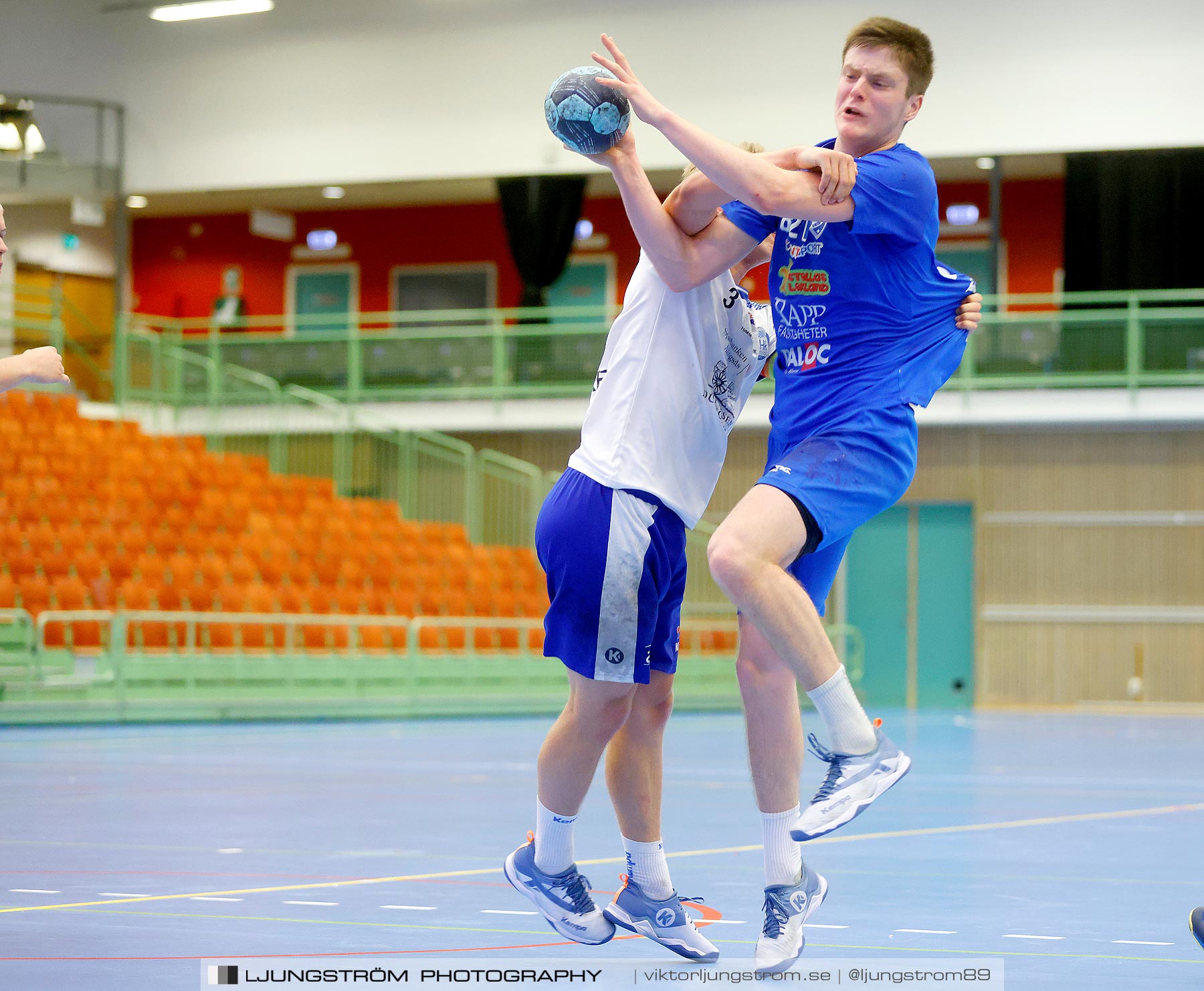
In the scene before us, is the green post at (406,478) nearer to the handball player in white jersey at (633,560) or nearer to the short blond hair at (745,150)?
the short blond hair at (745,150)

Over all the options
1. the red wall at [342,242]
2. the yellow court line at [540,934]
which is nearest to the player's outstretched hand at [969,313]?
the yellow court line at [540,934]

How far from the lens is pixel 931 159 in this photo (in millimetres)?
21828

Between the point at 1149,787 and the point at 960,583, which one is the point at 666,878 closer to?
the point at 1149,787

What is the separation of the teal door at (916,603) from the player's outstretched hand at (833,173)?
18071mm

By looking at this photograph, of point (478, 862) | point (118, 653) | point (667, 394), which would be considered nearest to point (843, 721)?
point (667, 394)

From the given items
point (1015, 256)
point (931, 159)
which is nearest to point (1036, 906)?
point (931, 159)

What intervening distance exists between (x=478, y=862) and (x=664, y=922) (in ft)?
6.22

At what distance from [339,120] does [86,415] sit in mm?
6422

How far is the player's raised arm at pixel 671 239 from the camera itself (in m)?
3.70

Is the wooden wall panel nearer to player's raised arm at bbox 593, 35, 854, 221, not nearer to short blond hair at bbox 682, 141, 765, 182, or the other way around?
short blond hair at bbox 682, 141, 765, 182

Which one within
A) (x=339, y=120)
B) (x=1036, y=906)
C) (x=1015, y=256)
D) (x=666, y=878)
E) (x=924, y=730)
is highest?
(x=339, y=120)

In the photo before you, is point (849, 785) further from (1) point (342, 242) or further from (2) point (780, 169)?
(1) point (342, 242)

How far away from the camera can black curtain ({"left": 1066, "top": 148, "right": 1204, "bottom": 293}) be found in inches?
841

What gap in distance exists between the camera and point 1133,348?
64.3 ft
